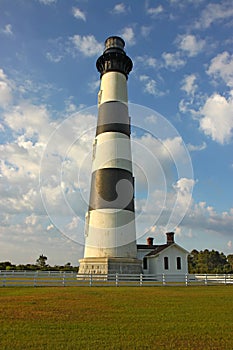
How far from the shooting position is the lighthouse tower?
2444 cm

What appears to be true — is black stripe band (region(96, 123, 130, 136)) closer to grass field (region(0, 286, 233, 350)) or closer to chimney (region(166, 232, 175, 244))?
chimney (region(166, 232, 175, 244))

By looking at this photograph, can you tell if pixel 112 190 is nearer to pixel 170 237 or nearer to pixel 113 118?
pixel 113 118

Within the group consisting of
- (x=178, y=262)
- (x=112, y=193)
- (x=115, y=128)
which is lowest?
(x=178, y=262)

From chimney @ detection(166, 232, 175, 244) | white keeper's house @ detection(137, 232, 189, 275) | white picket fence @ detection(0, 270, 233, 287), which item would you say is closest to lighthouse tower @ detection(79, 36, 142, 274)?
white picket fence @ detection(0, 270, 233, 287)

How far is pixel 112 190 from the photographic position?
2489cm

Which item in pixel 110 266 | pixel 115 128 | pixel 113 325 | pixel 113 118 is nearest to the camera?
pixel 113 325

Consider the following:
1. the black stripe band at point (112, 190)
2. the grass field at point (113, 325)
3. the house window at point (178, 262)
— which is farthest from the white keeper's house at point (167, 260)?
the grass field at point (113, 325)

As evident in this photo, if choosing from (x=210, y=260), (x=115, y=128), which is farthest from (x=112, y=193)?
(x=210, y=260)

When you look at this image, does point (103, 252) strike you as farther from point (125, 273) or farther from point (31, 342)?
point (31, 342)

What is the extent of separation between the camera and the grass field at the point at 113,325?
6.90 meters

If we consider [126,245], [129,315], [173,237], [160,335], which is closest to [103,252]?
[126,245]

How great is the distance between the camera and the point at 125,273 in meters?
24.3

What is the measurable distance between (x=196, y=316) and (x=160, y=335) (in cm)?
283

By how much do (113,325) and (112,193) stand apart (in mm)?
16491
